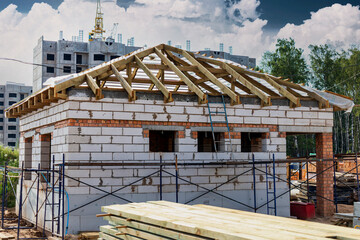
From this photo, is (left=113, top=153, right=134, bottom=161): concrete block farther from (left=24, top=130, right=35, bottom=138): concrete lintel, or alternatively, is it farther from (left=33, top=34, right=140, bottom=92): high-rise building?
(left=33, top=34, right=140, bottom=92): high-rise building

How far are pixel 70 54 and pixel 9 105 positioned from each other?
23.0 meters

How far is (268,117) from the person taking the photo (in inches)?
484

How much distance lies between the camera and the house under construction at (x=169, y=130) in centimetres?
1052

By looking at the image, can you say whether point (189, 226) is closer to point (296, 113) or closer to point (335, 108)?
point (296, 113)

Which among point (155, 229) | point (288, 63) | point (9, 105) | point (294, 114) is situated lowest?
point (155, 229)

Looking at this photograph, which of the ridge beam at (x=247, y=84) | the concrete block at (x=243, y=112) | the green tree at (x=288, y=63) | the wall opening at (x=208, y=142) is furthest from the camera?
the green tree at (x=288, y=63)

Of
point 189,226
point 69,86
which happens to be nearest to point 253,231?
point 189,226

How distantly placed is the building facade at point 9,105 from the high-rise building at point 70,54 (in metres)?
18.1

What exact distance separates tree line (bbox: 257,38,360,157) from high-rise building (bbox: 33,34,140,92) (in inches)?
986

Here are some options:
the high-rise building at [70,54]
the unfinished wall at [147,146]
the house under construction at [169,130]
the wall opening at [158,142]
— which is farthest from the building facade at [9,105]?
the unfinished wall at [147,146]

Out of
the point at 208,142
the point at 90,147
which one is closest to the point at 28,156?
the point at 90,147

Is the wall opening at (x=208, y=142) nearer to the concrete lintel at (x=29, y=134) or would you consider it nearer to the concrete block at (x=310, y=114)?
the concrete block at (x=310, y=114)

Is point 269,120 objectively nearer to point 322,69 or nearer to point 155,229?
point 155,229

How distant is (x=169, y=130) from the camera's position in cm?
1132
